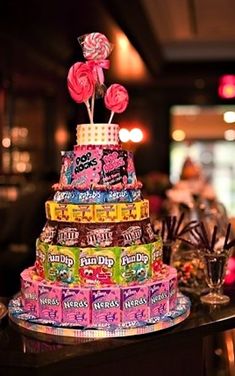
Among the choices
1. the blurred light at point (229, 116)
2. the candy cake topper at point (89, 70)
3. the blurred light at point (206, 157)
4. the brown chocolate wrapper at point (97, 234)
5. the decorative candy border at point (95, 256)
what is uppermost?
the blurred light at point (229, 116)

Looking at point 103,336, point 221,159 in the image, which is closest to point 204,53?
point 221,159

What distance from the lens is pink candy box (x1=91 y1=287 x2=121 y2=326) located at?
159 centimetres

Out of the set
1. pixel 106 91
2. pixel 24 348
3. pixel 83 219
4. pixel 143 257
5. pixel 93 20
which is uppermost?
pixel 93 20

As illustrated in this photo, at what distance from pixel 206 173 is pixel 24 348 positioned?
754 centimetres

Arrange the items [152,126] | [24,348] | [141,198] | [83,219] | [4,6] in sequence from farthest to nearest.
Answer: [152,126], [4,6], [141,198], [83,219], [24,348]

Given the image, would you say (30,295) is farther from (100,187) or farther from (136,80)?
(136,80)

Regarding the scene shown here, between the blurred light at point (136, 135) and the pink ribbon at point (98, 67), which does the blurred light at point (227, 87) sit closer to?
the blurred light at point (136, 135)

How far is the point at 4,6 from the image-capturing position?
3910mm

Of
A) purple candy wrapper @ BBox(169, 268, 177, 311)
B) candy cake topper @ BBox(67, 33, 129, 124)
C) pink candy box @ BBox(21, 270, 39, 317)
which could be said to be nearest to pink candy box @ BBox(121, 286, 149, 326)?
purple candy wrapper @ BBox(169, 268, 177, 311)

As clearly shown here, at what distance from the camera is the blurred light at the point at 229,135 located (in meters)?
8.41

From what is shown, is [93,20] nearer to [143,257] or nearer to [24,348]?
[143,257]

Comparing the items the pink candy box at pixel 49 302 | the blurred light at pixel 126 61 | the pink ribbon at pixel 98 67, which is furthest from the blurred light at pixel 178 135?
the pink candy box at pixel 49 302

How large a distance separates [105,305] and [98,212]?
0.25 m

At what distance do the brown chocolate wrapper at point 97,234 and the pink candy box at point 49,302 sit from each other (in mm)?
126
